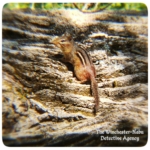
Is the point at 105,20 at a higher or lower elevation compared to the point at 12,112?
higher

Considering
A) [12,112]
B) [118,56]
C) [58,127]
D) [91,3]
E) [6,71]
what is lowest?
[58,127]

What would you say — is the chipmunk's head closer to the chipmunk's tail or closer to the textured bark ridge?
the textured bark ridge

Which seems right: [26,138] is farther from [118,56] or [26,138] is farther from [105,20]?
[105,20]

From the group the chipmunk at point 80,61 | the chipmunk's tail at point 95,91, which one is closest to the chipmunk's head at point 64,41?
the chipmunk at point 80,61

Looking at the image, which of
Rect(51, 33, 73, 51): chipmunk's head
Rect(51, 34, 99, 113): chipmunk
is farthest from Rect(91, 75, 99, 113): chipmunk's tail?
Rect(51, 33, 73, 51): chipmunk's head

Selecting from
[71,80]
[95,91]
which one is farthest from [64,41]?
[95,91]

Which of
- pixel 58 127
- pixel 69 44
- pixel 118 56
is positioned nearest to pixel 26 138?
pixel 58 127
